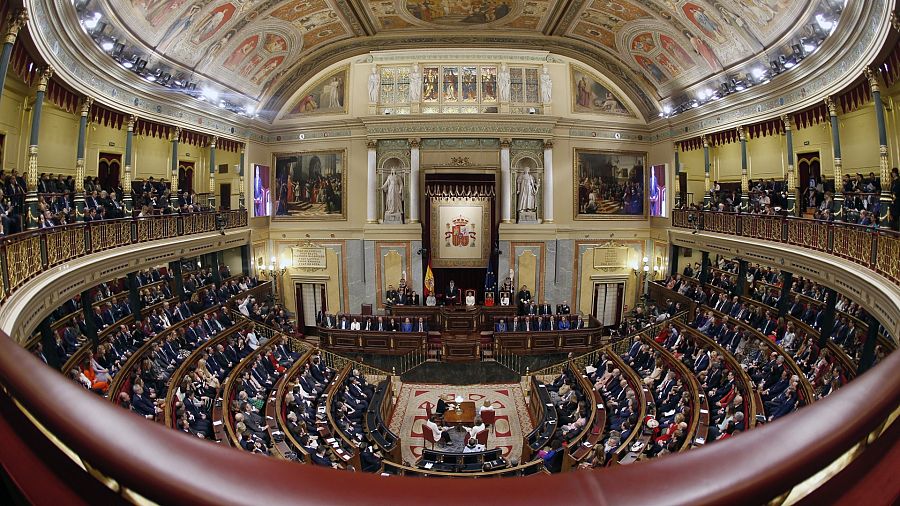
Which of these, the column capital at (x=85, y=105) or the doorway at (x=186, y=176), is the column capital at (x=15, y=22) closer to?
the column capital at (x=85, y=105)

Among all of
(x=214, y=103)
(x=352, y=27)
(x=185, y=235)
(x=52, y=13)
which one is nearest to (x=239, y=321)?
(x=185, y=235)

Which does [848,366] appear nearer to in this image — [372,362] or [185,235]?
[372,362]

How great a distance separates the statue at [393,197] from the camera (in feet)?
74.8

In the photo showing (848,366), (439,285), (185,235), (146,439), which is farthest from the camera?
(439,285)

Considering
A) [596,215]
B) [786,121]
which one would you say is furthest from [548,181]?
[786,121]

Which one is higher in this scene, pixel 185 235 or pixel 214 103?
pixel 214 103

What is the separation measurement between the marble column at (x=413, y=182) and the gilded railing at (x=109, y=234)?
11.6m

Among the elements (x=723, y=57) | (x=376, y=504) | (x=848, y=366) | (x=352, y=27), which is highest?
(x=352, y=27)

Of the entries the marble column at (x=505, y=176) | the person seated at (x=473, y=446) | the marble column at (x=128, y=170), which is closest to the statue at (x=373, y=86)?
the marble column at (x=505, y=176)

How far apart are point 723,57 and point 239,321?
1969 centimetres

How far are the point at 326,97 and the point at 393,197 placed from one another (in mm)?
5776

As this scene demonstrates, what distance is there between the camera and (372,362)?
731 inches

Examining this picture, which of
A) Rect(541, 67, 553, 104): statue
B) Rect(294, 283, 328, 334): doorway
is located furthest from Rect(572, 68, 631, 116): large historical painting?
Rect(294, 283, 328, 334): doorway

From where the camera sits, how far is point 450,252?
22.7 metres
